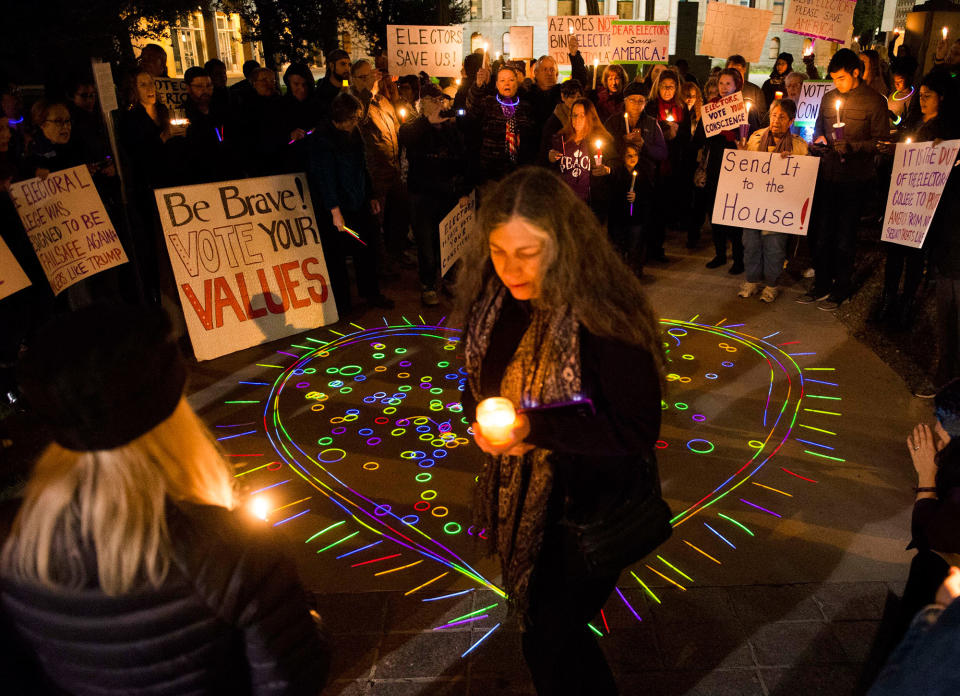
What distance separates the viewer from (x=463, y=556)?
131 inches

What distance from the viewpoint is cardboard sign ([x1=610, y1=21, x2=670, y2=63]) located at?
411 inches

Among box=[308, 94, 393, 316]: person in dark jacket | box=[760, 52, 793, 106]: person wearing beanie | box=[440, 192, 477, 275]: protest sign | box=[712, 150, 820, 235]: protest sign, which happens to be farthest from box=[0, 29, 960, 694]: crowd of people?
box=[760, 52, 793, 106]: person wearing beanie

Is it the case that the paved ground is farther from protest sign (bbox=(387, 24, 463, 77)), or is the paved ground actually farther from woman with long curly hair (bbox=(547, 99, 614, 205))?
protest sign (bbox=(387, 24, 463, 77))

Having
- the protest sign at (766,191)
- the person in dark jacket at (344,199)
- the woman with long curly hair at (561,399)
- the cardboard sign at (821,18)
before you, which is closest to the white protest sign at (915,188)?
the protest sign at (766,191)

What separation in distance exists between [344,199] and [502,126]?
1620 millimetres

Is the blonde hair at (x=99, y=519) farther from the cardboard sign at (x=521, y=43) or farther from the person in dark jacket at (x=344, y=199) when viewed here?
the cardboard sign at (x=521, y=43)

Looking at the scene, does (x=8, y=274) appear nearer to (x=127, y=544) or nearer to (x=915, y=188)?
(x=127, y=544)

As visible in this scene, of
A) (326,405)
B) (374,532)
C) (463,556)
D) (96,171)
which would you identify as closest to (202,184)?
(96,171)

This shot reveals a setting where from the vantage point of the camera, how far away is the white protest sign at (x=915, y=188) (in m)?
5.08

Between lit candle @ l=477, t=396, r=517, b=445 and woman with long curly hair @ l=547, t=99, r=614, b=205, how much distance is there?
504 centimetres

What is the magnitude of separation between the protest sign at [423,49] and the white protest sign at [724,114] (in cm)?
351

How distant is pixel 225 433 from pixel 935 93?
5.73 meters

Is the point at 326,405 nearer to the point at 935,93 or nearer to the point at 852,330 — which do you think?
the point at 852,330

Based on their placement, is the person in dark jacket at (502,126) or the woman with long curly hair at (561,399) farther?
the person in dark jacket at (502,126)
